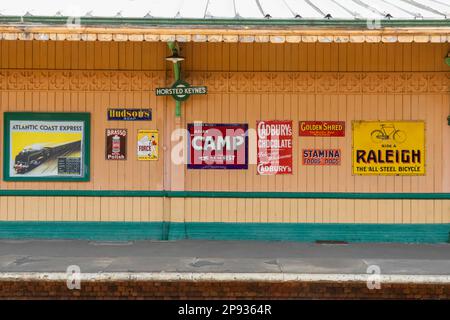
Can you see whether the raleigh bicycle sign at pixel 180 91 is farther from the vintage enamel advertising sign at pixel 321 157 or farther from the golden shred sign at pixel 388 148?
the golden shred sign at pixel 388 148

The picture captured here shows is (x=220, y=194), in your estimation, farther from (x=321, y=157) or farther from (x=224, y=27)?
(x=224, y=27)

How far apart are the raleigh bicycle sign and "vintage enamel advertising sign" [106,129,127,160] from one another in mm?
1072

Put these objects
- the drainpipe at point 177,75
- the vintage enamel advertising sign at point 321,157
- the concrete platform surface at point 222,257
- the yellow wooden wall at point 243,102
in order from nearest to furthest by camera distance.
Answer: the concrete platform surface at point 222,257 < the drainpipe at point 177,75 < the yellow wooden wall at point 243,102 < the vintage enamel advertising sign at point 321,157

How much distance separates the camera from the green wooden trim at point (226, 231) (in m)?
12.6

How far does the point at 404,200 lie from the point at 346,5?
3767mm

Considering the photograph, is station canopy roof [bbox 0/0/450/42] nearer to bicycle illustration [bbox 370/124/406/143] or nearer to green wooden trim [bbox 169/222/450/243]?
bicycle illustration [bbox 370/124/406/143]

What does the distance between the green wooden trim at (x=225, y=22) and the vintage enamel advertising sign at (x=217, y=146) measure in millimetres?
2562

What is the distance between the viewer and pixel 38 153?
12.8 metres

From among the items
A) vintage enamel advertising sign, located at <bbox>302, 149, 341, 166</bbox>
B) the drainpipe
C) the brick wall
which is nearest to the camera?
the brick wall

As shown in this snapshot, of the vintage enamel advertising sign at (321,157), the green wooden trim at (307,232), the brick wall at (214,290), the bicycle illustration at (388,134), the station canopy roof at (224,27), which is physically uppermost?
the station canopy roof at (224,27)

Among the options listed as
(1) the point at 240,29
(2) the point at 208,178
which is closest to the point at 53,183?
(2) the point at 208,178

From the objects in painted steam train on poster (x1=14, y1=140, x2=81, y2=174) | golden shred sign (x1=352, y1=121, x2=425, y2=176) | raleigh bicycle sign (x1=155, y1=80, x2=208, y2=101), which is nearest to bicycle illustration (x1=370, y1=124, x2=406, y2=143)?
golden shred sign (x1=352, y1=121, x2=425, y2=176)

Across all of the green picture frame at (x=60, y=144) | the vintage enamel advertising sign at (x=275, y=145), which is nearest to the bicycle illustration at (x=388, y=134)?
the vintage enamel advertising sign at (x=275, y=145)

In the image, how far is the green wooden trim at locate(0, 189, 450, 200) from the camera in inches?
496
